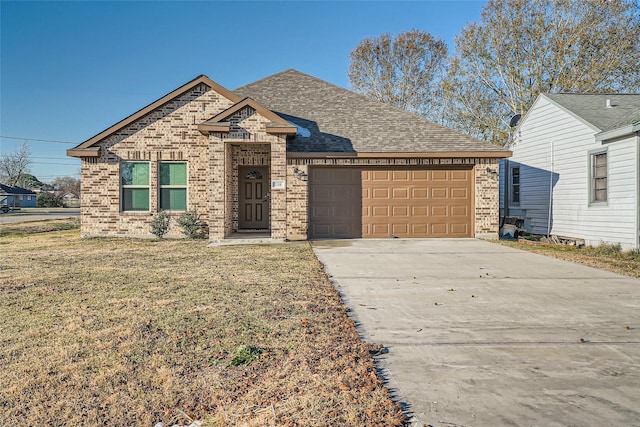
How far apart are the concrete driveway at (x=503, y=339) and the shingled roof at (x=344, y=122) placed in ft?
20.5

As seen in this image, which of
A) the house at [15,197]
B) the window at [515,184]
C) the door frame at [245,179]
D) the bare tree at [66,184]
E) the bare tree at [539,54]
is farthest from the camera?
the bare tree at [66,184]

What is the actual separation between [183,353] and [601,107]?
15481mm

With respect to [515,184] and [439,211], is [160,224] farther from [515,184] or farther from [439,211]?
[515,184]

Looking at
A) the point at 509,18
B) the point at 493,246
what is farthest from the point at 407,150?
the point at 509,18

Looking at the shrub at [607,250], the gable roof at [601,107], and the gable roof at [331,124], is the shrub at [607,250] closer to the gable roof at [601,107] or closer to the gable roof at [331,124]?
the gable roof at [601,107]

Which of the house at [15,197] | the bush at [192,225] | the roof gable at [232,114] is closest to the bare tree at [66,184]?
the house at [15,197]

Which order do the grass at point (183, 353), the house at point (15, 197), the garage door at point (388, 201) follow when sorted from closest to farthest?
the grass at point (183, 353) < the garage door at point (388, 201) < the house at point (15, 197)

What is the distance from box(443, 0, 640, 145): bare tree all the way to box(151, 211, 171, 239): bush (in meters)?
19.5

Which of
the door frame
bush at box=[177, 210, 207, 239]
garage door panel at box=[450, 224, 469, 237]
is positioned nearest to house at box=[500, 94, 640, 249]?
garage door panel at box=[450, 224, 469, 237]

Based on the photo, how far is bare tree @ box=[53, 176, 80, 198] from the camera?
283 feet

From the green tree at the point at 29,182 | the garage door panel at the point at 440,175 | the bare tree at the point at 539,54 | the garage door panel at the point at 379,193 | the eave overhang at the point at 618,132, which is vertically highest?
the bare tree at the point at 539,54

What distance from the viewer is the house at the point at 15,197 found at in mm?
55344

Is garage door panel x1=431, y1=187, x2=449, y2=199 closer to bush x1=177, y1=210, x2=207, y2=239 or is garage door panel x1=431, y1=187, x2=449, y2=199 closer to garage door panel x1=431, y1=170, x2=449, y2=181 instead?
garage door panel x1=431, y1=170, x2=449, y2=181

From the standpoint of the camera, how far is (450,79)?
86.7ft
